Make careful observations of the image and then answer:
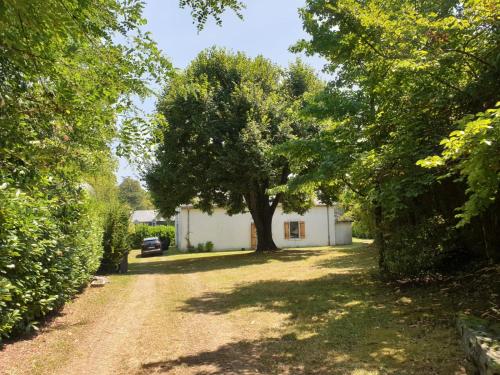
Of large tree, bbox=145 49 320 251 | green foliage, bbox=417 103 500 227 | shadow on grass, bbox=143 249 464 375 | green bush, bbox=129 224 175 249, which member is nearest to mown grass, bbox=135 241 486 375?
shadow on grass, bbox=143 249 464 375

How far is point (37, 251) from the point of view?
6.72m

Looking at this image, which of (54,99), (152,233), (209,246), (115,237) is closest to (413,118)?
(54,99)

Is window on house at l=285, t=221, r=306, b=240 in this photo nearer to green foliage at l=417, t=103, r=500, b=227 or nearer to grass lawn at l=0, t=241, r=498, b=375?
grass lawn at l=0, t=241, r=498, b=375

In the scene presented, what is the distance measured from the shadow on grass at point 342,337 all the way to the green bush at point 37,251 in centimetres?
230

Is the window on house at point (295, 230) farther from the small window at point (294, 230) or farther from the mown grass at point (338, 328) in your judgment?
the mown grass at point (338, 328)

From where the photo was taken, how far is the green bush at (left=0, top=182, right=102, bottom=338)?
4.94m

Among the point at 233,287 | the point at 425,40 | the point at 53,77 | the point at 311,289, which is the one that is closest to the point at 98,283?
the point at 233,287

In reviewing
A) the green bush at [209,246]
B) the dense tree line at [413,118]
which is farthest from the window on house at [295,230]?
the dense tree line at [413,118]

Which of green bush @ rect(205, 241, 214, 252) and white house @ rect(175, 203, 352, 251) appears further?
white house @ rect(175, 203, 352, 251)

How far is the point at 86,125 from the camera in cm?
546

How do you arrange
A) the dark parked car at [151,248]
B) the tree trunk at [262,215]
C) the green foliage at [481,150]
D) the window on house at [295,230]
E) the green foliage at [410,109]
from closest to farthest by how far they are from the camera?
the green foliage at [481,150]
the green foliage at [410,109]
the tree trunk at [262,215]
the dark parked car at [151,248]
the window on house at [295,230]

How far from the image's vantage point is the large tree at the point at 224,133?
21.6m

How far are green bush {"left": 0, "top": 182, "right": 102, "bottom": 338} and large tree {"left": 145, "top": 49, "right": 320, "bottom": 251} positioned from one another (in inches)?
428

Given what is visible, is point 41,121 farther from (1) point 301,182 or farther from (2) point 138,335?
(1) point 301,182
